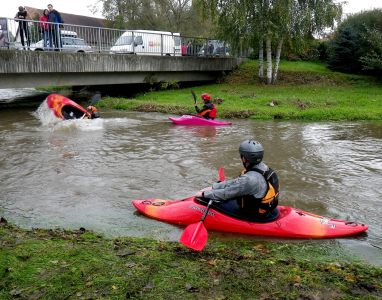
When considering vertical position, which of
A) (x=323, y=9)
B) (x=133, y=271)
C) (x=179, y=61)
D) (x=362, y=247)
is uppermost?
(x=323, y=9)

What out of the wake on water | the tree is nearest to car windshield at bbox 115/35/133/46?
the tree

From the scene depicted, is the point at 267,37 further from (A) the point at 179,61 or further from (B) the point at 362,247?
(B) the point at 362,247

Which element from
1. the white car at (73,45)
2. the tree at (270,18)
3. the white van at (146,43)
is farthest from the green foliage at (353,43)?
the white car at (73,45)

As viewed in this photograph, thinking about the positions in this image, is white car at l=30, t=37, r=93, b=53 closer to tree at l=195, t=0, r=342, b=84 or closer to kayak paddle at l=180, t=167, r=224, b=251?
tree at l=195, t=0, r=342, b=84

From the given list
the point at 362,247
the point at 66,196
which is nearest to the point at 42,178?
the point at 66,196

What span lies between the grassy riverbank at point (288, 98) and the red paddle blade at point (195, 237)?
9731mm

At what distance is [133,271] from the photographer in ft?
10.7

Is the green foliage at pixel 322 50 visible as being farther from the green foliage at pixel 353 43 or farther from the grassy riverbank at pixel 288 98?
the green foliage at pixel 353 43

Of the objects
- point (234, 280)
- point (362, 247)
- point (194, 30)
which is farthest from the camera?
point (194, 30)

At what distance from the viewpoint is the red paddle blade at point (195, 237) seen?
3812 mm

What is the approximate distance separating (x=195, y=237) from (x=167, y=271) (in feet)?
2.30

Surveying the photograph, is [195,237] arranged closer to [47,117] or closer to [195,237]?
[195,237]

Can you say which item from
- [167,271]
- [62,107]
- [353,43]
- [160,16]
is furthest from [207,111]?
[160,16]

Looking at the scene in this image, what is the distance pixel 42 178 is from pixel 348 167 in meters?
5.98
